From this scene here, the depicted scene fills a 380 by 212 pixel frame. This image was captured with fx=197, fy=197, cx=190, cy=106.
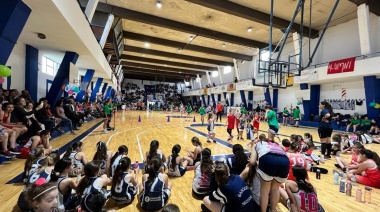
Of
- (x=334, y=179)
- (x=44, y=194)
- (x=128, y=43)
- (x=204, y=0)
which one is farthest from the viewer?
Result: (x=128, y=43)

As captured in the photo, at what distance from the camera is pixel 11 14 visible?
406 cm

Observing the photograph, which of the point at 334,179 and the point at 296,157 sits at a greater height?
the point at 296,157

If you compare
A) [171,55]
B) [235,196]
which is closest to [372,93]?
[235,196]

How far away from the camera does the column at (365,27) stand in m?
10.8

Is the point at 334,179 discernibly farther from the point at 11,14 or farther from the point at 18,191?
the point at 11,14

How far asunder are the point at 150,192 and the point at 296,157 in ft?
10.1

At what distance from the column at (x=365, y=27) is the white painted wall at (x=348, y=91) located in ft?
8.26

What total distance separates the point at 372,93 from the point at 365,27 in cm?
376

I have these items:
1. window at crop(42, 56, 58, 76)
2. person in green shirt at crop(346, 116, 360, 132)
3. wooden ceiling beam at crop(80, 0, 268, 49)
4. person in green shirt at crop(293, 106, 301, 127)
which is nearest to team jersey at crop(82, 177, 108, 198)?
window at crop(42, 56, 58, 76)

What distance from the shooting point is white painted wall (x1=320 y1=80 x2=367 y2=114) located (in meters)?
12.9

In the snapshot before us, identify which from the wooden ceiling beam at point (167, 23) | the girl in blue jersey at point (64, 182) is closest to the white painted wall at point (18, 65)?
the wooden ceiling beam at point (167, 23)

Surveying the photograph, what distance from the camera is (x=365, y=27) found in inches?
433

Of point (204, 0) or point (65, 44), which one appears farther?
point (204, 0)

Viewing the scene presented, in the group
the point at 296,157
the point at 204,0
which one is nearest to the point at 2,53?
the point at 296,157
